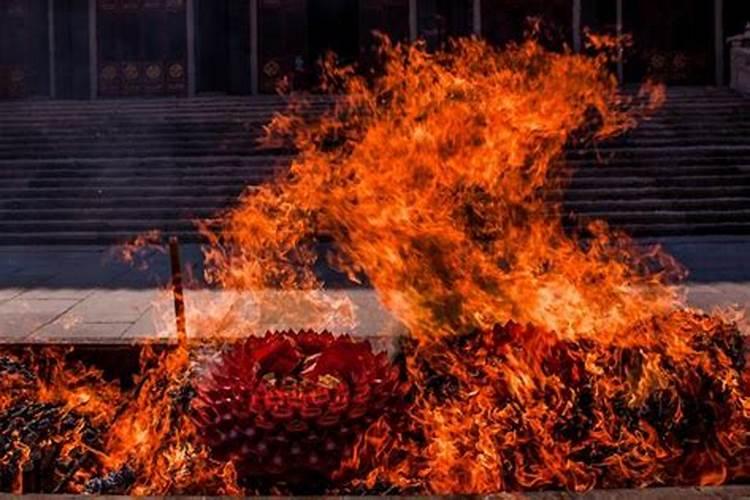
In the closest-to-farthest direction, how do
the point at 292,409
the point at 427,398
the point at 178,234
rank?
the point at 292,409, the point at 427,398, the point at 178,234

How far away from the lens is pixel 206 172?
14133 millimetres

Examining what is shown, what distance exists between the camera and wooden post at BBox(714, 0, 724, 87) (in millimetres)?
20547

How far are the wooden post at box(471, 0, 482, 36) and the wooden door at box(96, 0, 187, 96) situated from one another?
7.73m

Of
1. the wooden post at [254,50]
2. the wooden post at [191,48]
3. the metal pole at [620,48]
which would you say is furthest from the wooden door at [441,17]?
the wooden post at [191,48]

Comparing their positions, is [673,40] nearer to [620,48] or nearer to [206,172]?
[620,48]

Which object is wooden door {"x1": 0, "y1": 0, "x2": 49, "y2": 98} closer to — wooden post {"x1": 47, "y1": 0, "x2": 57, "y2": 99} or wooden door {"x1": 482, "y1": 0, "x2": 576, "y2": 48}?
wooden post {"x1": 47, "y1": 0, "x2": 57, "y2": 99}

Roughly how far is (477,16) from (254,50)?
5.95 meters

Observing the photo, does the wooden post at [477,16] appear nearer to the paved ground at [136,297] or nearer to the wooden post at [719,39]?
the wooden post at [719,39]

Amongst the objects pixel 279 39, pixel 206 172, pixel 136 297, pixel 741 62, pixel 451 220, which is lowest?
pixel 136 297

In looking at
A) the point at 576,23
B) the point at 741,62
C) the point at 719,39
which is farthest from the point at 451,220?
the point at 719,39

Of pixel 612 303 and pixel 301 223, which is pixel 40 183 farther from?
pixel 612 303

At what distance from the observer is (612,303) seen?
5.21 m

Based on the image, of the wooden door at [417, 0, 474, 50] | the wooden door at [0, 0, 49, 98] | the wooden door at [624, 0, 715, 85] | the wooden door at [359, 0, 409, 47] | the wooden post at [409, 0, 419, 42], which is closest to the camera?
the wooden door at [624, 0, 715, 85]

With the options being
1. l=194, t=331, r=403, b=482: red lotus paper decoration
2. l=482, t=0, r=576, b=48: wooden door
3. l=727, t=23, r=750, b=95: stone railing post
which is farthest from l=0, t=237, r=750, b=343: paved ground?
l=482, t=0, r=576, b=48: wooden door
